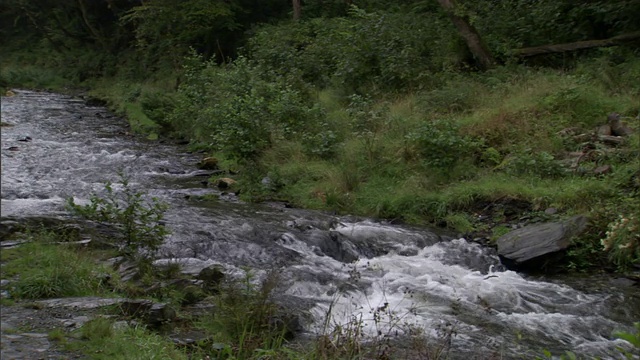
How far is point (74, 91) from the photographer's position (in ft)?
90.3

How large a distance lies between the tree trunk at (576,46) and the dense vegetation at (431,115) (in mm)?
178

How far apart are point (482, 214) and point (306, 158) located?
382 centimetres

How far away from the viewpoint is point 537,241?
8.23m

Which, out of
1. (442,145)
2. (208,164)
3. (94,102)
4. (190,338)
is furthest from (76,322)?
(94,102)

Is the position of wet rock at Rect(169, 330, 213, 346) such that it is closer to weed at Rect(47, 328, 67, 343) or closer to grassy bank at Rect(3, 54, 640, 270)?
weed at Rect(47, 328, 67, 343)

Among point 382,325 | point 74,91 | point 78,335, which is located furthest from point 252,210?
point 74,91

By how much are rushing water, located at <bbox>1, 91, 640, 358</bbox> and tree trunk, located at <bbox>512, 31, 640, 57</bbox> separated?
6996 millimetres

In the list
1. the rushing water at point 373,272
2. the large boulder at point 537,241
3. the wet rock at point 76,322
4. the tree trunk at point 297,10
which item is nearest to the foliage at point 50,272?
the rushing water at point 373,272

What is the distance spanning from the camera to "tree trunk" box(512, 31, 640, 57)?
43.9 feet

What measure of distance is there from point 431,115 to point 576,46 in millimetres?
4081

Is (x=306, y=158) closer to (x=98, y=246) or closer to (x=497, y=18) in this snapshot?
(x=98, y=246)

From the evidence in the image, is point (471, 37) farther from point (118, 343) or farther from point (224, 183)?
point (118, 343)

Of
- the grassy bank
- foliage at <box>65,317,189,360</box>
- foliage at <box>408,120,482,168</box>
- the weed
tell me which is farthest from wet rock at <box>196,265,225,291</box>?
foliage at <box>408,120,482,168</box>

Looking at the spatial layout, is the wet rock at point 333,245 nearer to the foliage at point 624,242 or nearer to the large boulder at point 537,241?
the large boulder at point 537,241
